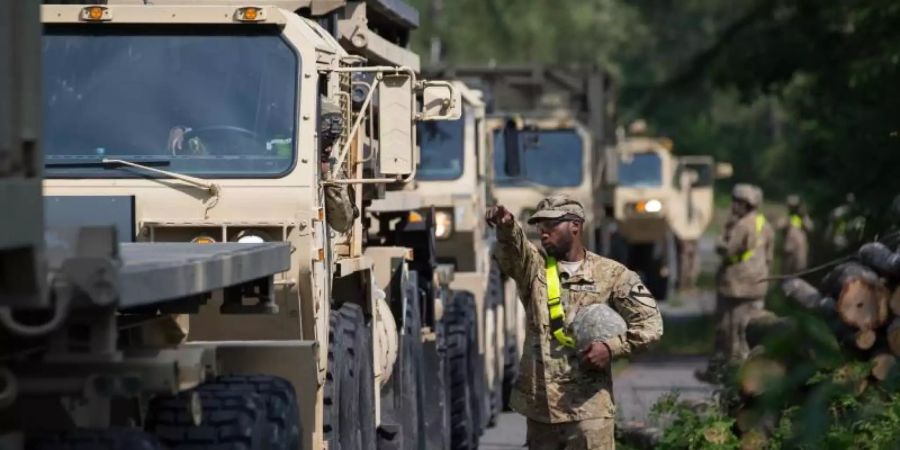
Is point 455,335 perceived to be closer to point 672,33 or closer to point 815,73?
point 815,73

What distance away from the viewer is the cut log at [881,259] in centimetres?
1272

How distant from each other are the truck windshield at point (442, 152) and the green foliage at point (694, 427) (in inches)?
144

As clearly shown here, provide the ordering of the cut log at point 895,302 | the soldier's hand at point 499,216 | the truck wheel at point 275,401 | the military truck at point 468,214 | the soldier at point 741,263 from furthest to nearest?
1. the soldier at point 741,263
2. the military truck at point 468,214
3. the cut log at point 895,302
4. the soldier's hand at point 499,216
5. the truck wheel at point 275,401

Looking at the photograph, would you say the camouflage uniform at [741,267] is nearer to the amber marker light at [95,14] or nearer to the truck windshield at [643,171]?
the amber marker light at [95,14]

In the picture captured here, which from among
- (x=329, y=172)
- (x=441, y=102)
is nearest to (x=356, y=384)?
(x=329, y=172)

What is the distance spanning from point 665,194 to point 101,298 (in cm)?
3030

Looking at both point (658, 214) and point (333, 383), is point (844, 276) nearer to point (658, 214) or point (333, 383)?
point (333, 383)

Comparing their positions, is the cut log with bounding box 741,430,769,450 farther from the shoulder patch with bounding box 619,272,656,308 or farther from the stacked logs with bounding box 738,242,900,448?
the shoulder patch with bounding box 619,272,656,308

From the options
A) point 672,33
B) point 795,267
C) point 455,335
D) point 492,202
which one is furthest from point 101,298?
point 672,33

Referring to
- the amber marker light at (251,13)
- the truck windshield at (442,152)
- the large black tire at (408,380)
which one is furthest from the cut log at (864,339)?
the truck windshield at (442,152)

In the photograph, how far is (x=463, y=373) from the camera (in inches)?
591

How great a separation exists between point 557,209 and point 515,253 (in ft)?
0.85

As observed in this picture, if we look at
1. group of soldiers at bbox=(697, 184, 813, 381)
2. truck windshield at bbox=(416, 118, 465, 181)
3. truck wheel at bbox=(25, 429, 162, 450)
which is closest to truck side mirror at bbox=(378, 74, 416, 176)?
truck wheel at bbox=(25, 429, 162, 450)

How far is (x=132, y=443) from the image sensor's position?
6.23m
